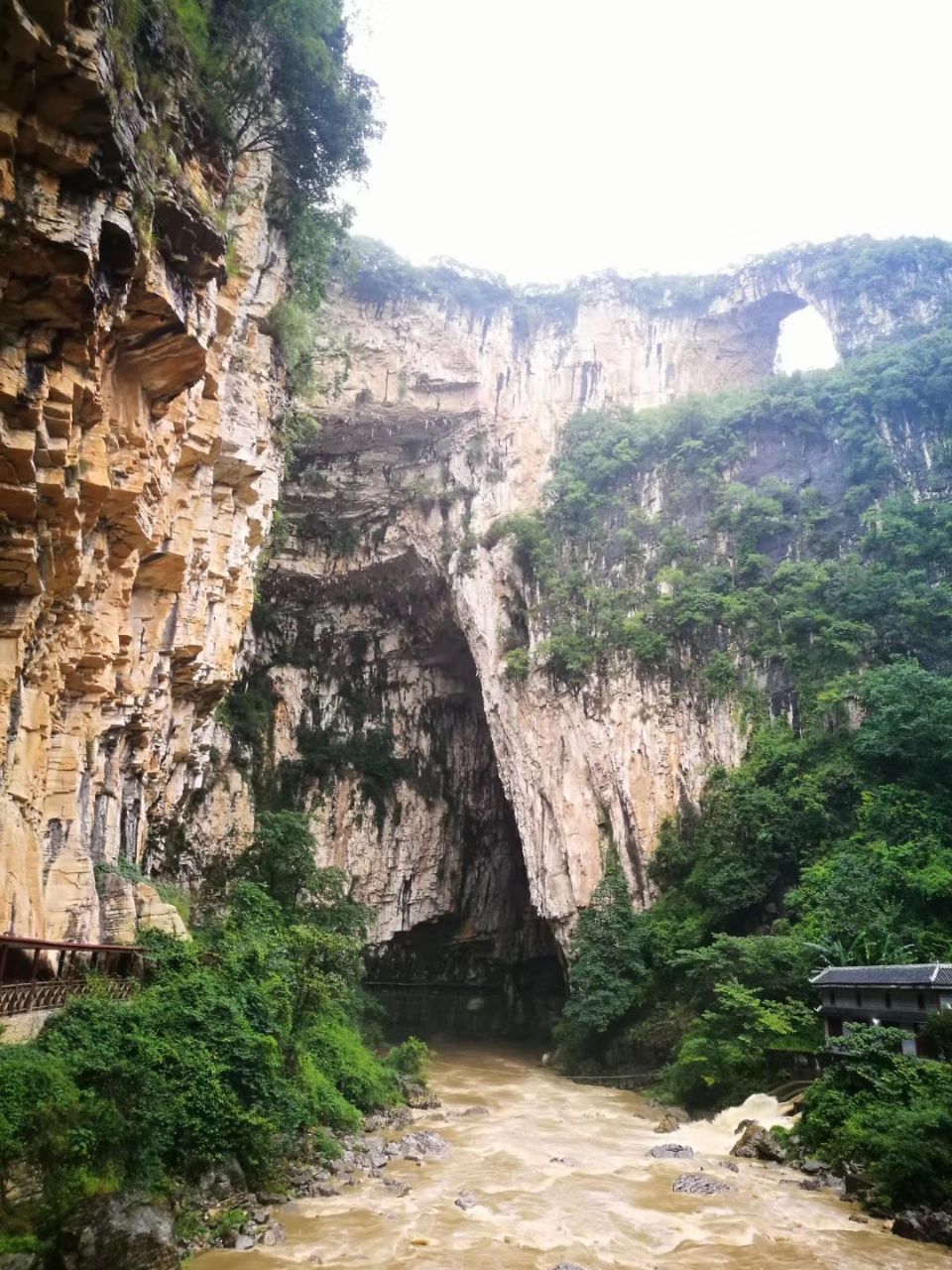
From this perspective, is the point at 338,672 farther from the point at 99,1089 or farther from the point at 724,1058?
the point at 99,1089

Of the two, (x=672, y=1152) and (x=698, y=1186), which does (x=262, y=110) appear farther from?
(x=672, y=1152)

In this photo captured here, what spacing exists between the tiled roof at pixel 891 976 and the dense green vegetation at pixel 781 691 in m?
0.82

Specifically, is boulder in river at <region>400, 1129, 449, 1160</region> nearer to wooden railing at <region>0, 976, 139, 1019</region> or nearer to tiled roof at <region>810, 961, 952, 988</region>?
wooden railing at <region>0, 976, 139, 1019</region>

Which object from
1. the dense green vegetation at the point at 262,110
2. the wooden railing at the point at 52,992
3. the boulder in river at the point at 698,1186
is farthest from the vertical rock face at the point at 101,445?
the boulder in river at the point at 698,1186

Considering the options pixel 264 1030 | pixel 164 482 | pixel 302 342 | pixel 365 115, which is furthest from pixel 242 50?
pixel 264 1030

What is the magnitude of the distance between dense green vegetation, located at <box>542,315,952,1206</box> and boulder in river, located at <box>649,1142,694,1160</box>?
190cm

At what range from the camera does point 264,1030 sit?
11.2 metres

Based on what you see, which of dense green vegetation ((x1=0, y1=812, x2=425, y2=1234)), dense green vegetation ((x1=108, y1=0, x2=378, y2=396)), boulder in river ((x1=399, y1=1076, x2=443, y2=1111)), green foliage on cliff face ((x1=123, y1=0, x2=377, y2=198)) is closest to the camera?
dense green vegetation ((x1=0, y1=812, x2=425, y2=1234))

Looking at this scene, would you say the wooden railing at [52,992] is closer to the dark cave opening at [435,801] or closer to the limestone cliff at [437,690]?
the limestone cliff at [437,690]

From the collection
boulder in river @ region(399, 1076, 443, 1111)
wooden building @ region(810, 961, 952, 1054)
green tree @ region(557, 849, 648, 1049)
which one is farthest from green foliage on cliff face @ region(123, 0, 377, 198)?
green tree @ region(557, 849, 648, 1049)

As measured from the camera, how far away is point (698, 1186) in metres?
11.0

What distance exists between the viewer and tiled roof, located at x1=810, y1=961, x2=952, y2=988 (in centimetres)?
1255

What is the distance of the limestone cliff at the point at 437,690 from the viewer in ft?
81.4

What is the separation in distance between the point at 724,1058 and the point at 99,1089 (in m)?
11.5
